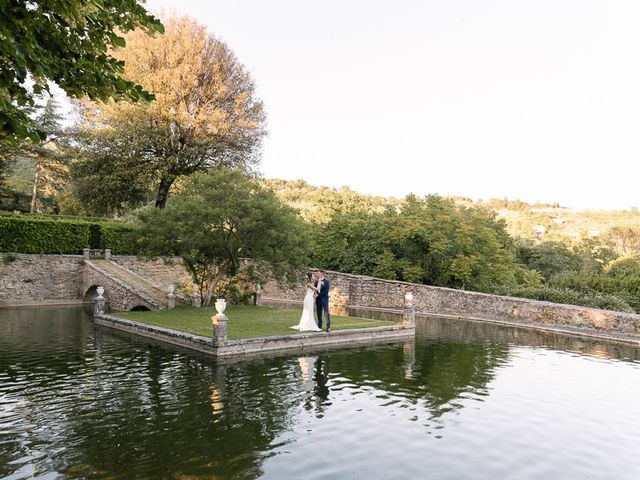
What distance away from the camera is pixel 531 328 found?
24156 mm

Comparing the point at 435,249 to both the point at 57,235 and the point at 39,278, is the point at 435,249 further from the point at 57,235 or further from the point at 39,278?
the point at 39,278

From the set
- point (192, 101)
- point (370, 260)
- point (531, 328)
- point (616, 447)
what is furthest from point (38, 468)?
point (192, 101)

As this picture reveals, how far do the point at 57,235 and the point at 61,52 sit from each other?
26616mm

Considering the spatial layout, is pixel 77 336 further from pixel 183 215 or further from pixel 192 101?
pixel 192 101

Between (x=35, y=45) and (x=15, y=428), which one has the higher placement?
(x=35, y=45)

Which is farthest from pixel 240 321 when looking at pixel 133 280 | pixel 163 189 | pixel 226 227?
pixel 163 189

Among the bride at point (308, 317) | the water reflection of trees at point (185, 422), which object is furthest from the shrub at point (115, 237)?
the water reflection of trees at point (185, 422)

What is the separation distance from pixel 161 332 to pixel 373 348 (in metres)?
7.53

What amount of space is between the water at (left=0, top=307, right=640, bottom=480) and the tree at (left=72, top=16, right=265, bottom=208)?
68.8 ft

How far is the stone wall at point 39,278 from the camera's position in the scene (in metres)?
28.5

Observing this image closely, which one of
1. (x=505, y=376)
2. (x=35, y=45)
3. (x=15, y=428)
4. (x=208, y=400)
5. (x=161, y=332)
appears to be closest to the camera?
(x=35, y=45)

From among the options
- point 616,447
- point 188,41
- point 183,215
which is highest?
point 188,41

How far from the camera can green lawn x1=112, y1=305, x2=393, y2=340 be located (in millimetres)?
17531

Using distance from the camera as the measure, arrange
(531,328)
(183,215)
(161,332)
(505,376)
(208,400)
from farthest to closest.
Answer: (531,328) < (183,215) < (161,332) < (505,376) < (208,400)
